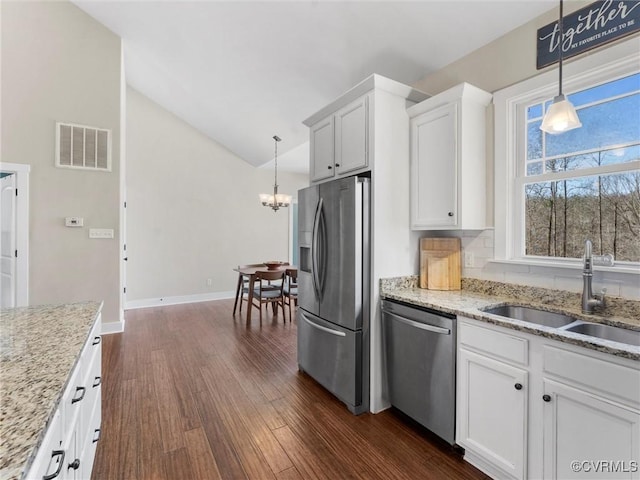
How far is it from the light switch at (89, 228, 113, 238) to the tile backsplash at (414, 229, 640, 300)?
376cm

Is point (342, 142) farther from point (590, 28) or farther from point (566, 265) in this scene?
point (566, 265)

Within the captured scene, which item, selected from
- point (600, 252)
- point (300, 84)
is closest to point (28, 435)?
point (600, 252)

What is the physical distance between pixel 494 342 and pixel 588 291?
0.60m

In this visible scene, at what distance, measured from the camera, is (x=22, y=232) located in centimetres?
356

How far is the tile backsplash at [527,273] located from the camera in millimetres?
1701

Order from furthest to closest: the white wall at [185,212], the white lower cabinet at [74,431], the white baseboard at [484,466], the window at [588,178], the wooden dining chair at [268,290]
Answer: the white wall at [185,212] → the wooden dining chair at [268,290] → the window at [588,178] → the white baseboard at [484,466] → the white lower cabinet at [74,431]

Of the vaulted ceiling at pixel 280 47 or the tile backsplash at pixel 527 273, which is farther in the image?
the vaulted ceiling at pixel 280 47

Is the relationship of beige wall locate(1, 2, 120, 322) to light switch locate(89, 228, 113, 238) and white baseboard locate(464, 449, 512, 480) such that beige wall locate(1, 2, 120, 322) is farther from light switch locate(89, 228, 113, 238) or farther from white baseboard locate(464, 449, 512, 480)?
white baseboard locate(464, 449, 512, 480)

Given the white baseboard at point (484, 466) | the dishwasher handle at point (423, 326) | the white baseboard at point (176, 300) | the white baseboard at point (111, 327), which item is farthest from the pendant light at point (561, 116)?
the white baseboard at point (176, 300)

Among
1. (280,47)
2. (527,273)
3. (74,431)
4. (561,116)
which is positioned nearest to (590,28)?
(561,116)

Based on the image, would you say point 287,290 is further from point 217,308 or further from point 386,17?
point 386,17

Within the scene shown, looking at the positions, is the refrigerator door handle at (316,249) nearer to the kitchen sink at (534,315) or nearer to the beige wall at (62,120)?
the kitchen sink at (534,315)

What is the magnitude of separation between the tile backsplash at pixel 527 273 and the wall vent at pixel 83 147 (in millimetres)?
3911

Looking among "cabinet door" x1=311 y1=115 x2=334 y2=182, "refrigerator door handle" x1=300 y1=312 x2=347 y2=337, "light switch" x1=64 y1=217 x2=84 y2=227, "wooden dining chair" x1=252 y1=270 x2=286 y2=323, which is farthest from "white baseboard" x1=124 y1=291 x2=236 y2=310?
"cabinet door" x1=311 y1=115 x2=334 y2=182
